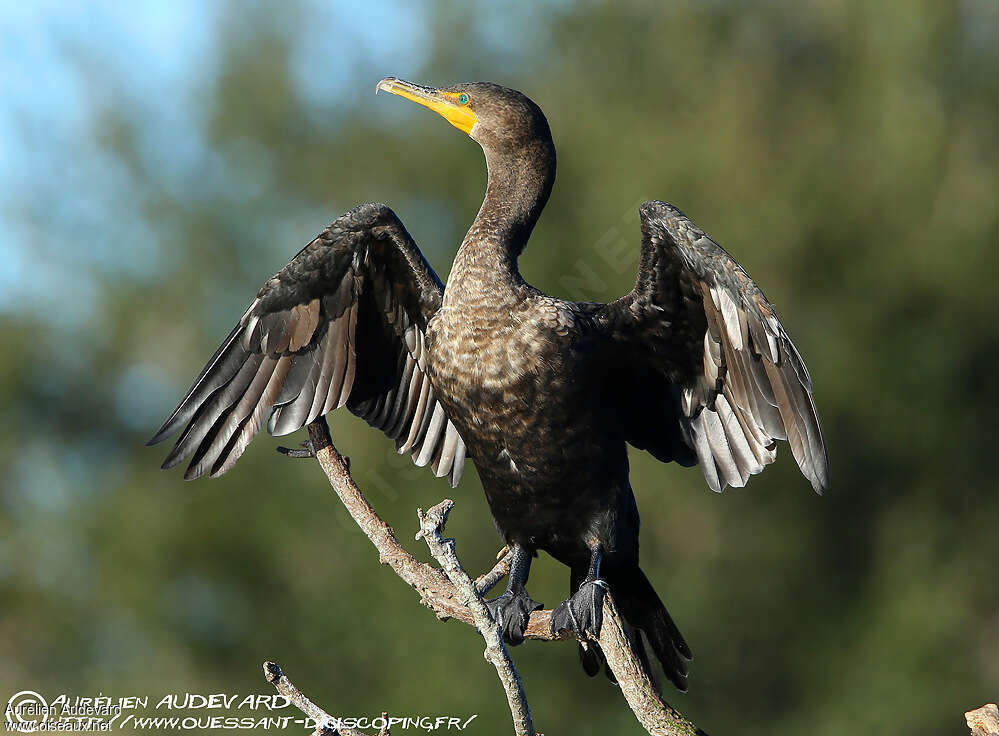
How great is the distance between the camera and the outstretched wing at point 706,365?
4.29 m

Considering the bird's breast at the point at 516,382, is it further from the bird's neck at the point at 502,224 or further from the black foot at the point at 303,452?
the black foot at the point at 303,452

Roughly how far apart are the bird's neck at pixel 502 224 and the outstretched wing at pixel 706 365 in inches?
18.8

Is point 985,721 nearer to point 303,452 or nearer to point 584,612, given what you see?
point 584,612

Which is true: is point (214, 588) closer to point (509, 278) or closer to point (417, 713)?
point (417, 713)

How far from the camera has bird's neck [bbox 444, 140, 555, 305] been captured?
454cm

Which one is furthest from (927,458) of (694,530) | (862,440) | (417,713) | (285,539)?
(285,539)

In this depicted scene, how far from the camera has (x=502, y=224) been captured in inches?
186

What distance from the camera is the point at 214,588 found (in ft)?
46.8

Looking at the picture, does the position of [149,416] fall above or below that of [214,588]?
above

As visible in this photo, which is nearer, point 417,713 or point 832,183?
point 417,713

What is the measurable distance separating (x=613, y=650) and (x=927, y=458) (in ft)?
35.4

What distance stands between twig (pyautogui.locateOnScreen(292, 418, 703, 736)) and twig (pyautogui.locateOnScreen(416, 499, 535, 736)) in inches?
16.7

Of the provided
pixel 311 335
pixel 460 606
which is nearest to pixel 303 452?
pixel 311 335

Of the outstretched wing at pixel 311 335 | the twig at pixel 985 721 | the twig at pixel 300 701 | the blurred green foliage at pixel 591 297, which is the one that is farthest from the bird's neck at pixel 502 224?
the blurred green foliage at pixel 591 297
